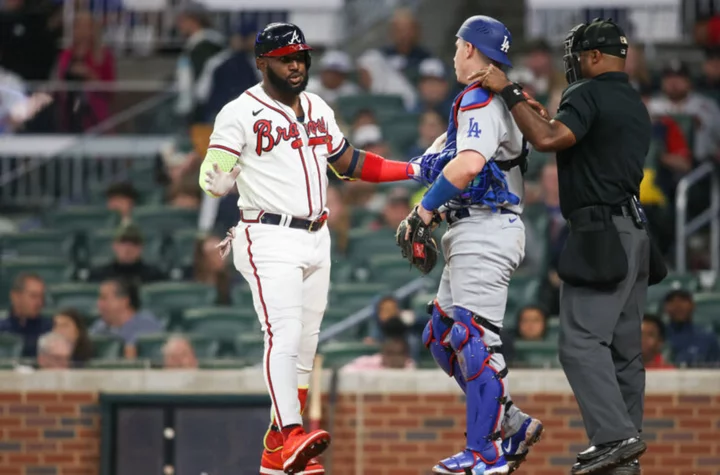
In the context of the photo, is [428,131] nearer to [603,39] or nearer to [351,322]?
[351,322]

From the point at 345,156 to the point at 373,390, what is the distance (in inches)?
91.6

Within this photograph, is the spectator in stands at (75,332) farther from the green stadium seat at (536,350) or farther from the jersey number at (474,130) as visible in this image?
the jersey number at (474,130)

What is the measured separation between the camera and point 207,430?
26.1 feet

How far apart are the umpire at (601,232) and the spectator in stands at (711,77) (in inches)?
281

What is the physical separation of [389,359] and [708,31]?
6792mm

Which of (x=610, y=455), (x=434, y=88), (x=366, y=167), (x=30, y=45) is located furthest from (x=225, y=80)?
(x=610, y=455)

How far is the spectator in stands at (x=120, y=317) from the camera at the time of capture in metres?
9.88

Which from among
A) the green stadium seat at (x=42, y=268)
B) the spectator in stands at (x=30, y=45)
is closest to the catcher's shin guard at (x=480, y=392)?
the green stadium seat at (x=42, y=268)

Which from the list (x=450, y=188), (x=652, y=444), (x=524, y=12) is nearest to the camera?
(x=450, y=188)

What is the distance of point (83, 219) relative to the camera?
11906 millimetres

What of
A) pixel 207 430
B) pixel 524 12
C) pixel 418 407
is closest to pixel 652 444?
pixel 418 407

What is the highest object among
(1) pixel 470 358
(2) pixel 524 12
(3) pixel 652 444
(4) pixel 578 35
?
(2) pixel 524 12

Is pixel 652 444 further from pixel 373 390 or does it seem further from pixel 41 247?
pixel 41 247

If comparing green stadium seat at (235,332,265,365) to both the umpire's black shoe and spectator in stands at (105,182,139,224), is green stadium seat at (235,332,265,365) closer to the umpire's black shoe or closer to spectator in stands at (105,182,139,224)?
spectator in stands at (105,182,139,224)
